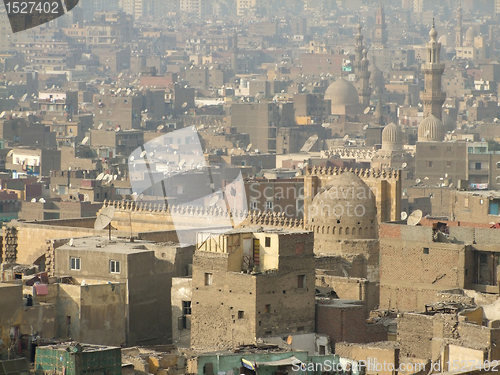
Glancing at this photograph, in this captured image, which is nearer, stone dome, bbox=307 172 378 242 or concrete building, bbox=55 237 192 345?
concrete building, bbox=55 237 192 345

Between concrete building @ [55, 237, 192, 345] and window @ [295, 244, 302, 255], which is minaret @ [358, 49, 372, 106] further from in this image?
window @ [295, 244, 302, 255]

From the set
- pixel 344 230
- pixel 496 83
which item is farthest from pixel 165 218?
pixel 496 83

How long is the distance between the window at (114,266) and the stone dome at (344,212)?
840cm

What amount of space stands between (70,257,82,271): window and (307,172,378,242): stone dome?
826 centimetres

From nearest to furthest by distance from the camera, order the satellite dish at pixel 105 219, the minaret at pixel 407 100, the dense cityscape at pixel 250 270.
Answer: the dense cityscape at pixel 250 270
the satellite dish at pixel 105 219
the minaret at pixel 407 100

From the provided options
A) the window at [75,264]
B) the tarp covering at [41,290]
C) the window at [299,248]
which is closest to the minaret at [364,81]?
the window at [75,264]

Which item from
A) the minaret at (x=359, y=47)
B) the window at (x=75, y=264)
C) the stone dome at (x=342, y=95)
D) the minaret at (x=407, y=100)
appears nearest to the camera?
the window at (x=75, y=264)

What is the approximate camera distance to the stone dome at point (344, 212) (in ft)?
117

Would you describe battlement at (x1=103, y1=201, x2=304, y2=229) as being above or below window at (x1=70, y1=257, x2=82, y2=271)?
below

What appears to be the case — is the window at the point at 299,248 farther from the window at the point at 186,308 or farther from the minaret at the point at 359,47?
the minaret at the point at 359,47

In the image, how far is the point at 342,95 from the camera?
12544 centimetres

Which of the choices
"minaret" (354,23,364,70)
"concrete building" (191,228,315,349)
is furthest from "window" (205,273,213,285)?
"minaret" (354,23,364,70)

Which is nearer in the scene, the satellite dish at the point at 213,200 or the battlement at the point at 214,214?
the battlement at the point at 214,214

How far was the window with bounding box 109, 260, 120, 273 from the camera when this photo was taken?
93.5ft
